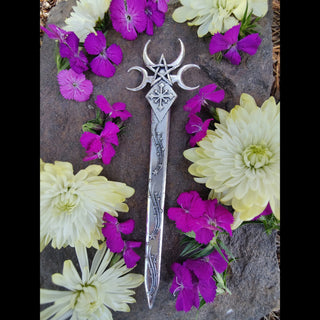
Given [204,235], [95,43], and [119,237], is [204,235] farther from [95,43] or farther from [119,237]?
[95,43]

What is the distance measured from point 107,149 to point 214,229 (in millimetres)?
362

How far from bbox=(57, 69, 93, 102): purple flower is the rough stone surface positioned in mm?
27

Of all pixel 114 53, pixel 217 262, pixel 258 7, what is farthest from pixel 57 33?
pixel 217 262

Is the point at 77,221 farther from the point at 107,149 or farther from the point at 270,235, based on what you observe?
the point at 270,235

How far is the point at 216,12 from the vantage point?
33.0 inches

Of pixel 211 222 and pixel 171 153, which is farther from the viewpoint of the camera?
pixel 171 153

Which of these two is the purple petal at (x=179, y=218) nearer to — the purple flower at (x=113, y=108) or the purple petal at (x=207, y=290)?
the purple petal at (x=207, y=290)

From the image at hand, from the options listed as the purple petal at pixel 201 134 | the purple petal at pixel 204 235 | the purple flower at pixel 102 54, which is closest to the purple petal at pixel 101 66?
the purple flower at pixel 102 54

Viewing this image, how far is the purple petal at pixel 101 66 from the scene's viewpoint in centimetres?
87

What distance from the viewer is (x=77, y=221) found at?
803 mm

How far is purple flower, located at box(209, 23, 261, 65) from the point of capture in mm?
806

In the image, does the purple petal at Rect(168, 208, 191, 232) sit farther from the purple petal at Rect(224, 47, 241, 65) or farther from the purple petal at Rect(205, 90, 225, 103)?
the purple petal at Rect(224, 47, 241, 65)

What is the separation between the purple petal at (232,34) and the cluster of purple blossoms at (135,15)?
0.21m

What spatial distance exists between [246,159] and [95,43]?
0.53 metres
